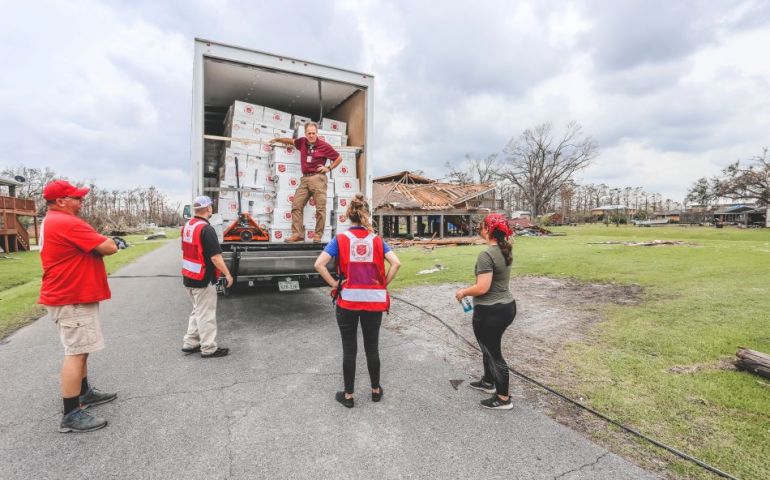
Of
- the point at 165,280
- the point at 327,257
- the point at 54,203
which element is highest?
the point at 54,203

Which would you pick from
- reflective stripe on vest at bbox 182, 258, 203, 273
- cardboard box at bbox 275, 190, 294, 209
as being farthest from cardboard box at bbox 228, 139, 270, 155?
reflective stripe on vest at bbox 182, 258, 203, 273

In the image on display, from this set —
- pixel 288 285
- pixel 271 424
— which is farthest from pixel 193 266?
pixel 271 424

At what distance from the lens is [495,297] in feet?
10.4

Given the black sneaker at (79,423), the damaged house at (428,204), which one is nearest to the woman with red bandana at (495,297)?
→ the black sneaker at (79,423)

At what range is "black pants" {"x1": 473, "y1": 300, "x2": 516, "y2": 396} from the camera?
316 cm

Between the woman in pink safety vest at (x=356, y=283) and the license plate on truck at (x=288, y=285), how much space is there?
7.36 ft

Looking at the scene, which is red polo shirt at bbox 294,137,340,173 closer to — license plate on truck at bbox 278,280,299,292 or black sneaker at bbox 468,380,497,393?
license plate on truck at bbox 278,280,299,292

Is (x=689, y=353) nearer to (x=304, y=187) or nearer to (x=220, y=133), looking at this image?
(x=304, y=187)

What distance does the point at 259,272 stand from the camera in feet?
17.2

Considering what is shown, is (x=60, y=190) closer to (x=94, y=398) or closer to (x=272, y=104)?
(x=94, y=398)

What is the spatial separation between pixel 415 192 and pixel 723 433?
1055 inches

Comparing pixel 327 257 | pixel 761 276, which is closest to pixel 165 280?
pixel 327 257

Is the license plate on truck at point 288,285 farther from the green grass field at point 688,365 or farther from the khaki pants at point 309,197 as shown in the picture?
the green grass field at point 688,365

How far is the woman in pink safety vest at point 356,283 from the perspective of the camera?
3.16 meters
